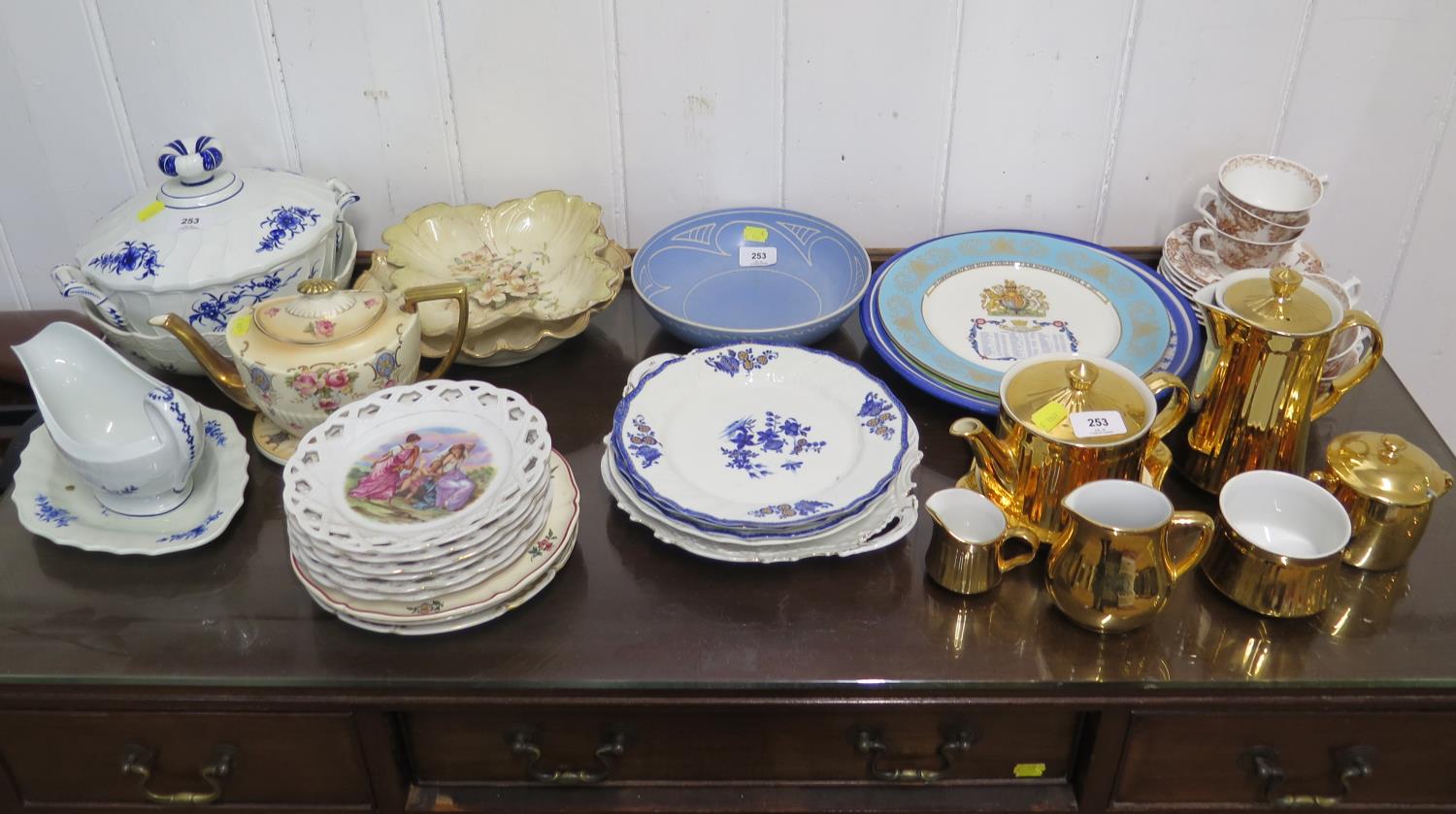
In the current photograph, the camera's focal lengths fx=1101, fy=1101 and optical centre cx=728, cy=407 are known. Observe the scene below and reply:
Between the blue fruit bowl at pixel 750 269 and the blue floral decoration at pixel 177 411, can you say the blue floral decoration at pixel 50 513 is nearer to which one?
the blue floral decoration at pixel 177 411

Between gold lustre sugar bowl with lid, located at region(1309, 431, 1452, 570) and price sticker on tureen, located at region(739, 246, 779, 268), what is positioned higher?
price sticker on tureen, located at region(739, 246, 779, 268)

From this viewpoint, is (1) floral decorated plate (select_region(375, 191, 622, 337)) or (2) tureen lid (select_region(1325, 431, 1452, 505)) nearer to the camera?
(2) tureen lid (select_region(1325, 431, 1452, 505))

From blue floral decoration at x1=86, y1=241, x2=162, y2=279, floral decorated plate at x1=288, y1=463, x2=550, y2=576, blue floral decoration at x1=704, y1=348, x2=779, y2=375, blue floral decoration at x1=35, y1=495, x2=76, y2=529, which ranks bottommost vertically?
blue floral decoration at x1=35, y1=495, x2=76, y2=529

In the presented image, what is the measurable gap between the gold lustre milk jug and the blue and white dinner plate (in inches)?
4.5

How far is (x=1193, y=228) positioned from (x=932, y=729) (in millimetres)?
672

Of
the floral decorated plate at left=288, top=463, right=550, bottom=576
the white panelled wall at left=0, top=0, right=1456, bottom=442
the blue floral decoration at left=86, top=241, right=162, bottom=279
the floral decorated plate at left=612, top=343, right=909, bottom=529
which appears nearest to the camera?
the floral decorated plate at left=288, top=463, right=550, bottom=576

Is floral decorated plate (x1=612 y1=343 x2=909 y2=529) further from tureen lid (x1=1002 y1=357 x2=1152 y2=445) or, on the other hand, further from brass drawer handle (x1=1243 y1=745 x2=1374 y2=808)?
brass drawer handle (x1=1243 y1=745 x2=1374 y2=808)

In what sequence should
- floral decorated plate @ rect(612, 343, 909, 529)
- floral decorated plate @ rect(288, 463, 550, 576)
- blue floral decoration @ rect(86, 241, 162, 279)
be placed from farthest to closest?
1. blue floral decoration @ rect(86, 241, 162, 279)
2. floral decorated plate @ rect(612, 343, 909, 529)
3. floral decorated plate @ rect(288, 463, 550, 576)

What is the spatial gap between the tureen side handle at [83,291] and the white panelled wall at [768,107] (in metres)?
0.23

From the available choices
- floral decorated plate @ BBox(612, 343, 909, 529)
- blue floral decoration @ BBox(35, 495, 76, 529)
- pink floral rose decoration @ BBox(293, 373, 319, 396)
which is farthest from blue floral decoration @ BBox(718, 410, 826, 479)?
blue floral decoration @ BBox(35, 495, 76, 529)

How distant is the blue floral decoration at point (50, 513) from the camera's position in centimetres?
93

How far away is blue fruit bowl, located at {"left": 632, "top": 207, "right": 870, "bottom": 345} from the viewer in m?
1.17

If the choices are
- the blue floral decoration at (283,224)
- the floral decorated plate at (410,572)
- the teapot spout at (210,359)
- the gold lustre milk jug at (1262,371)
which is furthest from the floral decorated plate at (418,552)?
the gold lustre milk jug at (1262,371)

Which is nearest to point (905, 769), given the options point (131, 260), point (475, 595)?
point (475, 595)
